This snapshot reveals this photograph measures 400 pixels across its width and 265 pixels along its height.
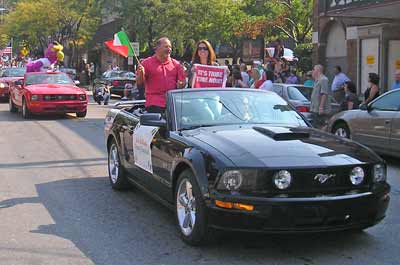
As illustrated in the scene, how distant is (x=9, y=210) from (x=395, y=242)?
13.5 ft

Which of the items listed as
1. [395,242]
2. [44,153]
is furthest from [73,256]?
[44,153]

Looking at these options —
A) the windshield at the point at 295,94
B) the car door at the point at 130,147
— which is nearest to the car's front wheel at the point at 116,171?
the car door at the point at 130,147

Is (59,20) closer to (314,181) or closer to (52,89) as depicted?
(52,89)

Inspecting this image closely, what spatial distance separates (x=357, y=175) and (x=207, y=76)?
3.58 meters

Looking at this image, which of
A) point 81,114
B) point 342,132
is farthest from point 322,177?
point 81,114

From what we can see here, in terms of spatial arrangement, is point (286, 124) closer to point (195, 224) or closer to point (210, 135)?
point (210, 135)

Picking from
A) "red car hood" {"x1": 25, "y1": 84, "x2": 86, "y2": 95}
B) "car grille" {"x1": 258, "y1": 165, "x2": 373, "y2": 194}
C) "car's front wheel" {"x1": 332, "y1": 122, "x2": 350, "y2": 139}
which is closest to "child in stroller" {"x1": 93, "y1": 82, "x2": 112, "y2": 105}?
"red car hood" {"x1": 25, "y1": 84, "x2": 86, "y2": 95}

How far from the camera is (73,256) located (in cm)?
503

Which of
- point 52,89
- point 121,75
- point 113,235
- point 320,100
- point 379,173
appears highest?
point 121,75

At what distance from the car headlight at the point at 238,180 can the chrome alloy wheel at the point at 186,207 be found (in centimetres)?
45

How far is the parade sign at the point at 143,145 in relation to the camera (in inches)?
243

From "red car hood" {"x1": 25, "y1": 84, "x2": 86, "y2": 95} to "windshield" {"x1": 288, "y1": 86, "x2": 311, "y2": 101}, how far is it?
671cm

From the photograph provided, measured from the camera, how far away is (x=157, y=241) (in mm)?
5414

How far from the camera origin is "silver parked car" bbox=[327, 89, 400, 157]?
9609mm
